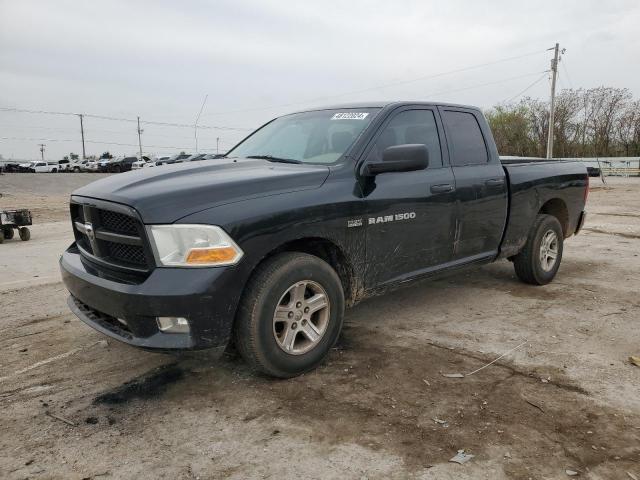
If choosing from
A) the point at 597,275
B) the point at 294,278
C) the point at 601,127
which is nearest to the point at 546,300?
the point at 597,275

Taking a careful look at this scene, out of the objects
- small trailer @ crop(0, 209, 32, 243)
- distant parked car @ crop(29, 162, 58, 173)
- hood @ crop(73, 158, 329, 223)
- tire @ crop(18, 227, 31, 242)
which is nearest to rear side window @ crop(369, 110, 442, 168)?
hood @ crop(73, 158, 329, 223)

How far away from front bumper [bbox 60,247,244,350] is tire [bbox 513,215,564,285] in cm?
369

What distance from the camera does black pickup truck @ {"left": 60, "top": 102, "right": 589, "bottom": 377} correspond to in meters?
2.82

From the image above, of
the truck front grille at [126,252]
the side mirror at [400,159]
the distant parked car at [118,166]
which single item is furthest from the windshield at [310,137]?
the distant parked car at [118,166]

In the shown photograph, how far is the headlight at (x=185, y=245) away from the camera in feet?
9.19

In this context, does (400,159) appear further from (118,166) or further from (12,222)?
(118,166)

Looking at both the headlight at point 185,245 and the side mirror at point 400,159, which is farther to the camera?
the side mirror at point 400,159

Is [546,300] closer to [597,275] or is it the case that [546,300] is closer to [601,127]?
[597,275]

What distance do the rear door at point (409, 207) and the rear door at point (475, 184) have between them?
143mm

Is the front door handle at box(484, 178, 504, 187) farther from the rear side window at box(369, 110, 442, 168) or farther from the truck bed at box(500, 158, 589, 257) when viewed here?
the rear side window at box(369, 110, 442, 168)

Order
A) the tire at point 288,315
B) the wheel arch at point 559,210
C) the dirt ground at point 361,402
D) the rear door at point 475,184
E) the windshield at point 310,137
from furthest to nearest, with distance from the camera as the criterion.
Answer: the wheel arch at point 559,210 < the rear door at point 475,184 < the windshield at point 310,137 < the tire at point 288,315 < the dirt ground at point 361,402

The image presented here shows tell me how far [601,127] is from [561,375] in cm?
5692

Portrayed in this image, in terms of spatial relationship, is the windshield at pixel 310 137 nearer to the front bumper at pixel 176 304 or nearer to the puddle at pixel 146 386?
the front bumper at pixel 176 304

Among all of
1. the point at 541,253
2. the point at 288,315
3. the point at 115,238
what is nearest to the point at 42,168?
the point at 541,253
